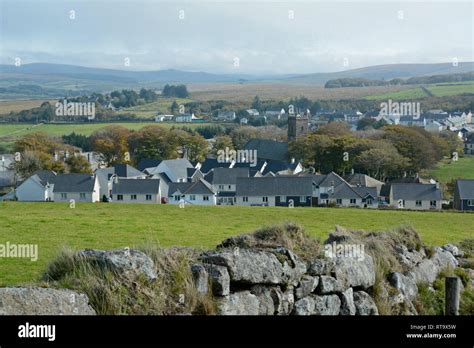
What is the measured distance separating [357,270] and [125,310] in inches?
151

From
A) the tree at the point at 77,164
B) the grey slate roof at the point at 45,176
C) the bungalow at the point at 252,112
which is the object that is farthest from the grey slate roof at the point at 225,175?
the grey slate roof at the point at 45,176

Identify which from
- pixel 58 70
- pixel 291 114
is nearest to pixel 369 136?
pixel 291 114

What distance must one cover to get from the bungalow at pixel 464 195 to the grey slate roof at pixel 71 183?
25.8 metres

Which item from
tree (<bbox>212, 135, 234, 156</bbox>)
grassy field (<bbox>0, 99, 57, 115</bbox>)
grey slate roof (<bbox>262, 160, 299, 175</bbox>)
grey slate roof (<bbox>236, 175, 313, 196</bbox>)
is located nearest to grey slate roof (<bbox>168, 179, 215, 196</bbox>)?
grey slate roof (<bbox>236, 175, 313, 196</bbox>)

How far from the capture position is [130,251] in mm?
6809

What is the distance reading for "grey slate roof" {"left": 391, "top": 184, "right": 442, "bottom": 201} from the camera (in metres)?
43.5

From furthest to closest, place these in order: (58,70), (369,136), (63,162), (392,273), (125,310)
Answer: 1. (369,136)
2. (63,162)
3. (58,70)
4. (392,273)
5. (125,310)

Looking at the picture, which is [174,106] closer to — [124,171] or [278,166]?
[124,171]

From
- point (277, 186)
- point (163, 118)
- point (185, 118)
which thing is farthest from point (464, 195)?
point (163, 118)

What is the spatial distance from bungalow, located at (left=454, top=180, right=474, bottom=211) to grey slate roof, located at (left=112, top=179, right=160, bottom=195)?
22.5m

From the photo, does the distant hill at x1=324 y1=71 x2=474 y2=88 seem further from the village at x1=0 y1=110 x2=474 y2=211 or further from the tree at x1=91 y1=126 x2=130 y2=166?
the tree at x1=91 y1=126 x2=130 y2=166

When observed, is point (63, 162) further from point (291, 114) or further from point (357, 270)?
point (357, 270)

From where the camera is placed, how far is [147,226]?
20.7 meters
